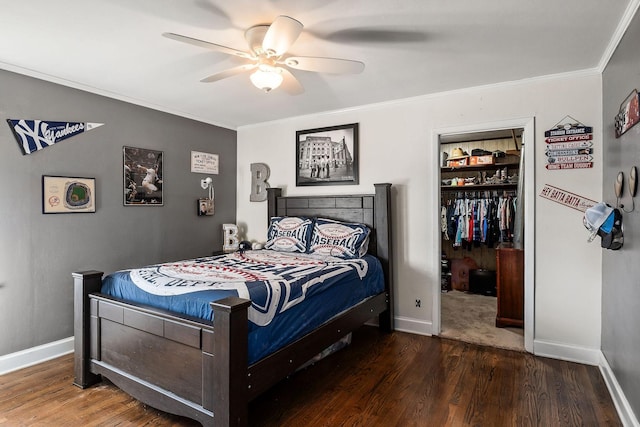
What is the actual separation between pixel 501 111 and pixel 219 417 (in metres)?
3.21

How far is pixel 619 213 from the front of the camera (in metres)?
2.22

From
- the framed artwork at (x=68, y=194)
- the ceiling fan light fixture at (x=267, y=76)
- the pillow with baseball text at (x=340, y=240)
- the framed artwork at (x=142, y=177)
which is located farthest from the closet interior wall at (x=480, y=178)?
the framed artwork at (x=68, y=194)

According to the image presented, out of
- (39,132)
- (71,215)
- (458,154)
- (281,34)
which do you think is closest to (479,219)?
(458,154)

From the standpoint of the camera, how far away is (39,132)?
2920 millimetres

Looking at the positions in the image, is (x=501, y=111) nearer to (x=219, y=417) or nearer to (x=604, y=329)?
(x=604, y=329)

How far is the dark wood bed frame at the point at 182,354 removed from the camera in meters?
1.74

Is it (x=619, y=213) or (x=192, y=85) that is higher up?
(x=192, y=85)

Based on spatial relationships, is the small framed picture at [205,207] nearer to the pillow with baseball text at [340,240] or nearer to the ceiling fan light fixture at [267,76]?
the pillow with baseball text at [340,240]

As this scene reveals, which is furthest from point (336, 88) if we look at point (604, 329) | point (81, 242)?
point (604, 329)

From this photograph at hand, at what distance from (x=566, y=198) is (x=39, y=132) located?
4.35 m

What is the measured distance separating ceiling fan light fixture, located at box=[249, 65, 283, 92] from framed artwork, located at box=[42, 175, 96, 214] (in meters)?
2.03

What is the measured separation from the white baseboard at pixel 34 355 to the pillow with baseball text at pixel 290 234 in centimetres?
200

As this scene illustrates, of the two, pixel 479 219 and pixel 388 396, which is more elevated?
pixel 479 219

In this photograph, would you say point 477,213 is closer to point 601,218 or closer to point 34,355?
point 601,218
